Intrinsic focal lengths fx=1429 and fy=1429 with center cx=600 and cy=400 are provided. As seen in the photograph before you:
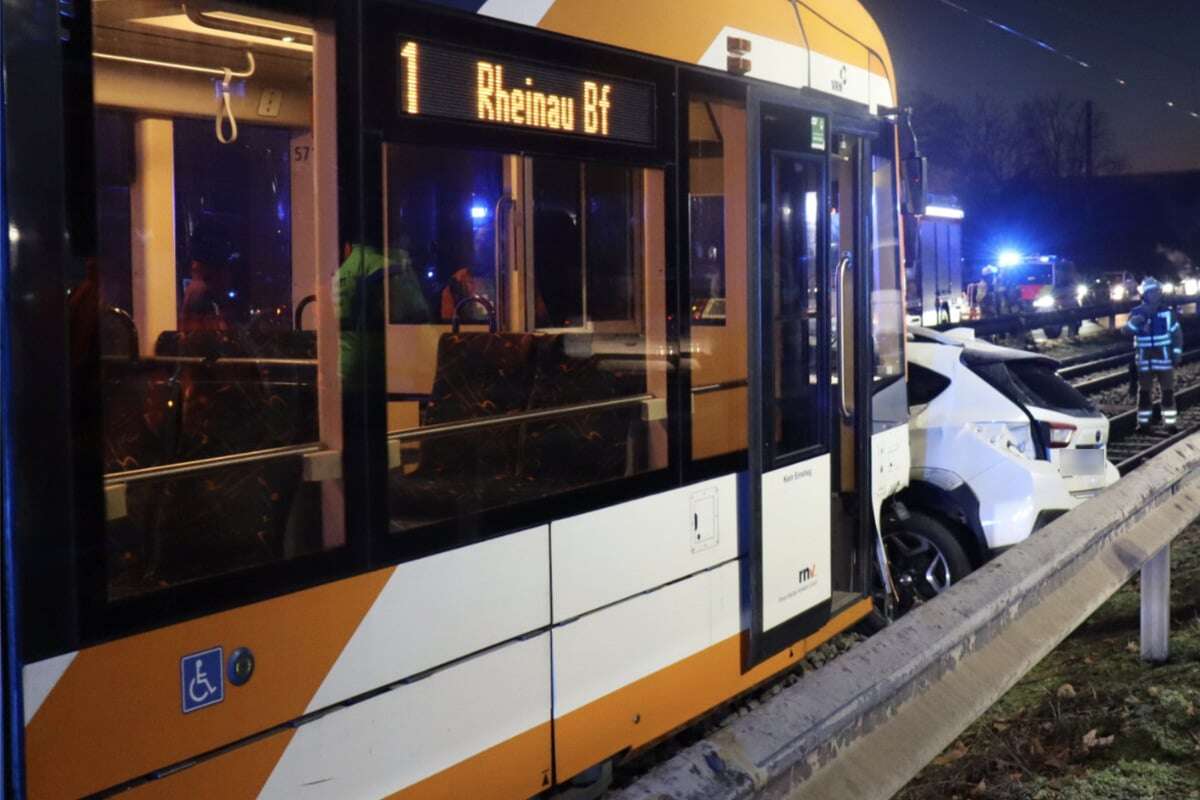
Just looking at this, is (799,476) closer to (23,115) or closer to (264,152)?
(264,152)

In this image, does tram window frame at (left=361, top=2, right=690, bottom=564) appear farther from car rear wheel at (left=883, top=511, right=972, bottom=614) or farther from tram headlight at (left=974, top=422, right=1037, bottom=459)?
tram headlight at (left=974, top=422, right=1037, bottom=459)

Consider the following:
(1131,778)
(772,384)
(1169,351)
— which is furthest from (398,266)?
(1169,351)

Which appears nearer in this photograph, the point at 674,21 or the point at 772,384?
the point at 674,21

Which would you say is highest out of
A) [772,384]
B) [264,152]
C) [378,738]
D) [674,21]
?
[674,21]

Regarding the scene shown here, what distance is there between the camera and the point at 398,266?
4.00 m

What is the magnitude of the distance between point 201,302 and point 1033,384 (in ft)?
19.4

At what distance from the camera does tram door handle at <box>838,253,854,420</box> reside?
623 cm

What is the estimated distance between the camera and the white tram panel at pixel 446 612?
12.0 feet

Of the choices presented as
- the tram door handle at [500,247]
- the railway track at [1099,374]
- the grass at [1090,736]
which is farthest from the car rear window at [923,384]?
the railway track at [1099,374]

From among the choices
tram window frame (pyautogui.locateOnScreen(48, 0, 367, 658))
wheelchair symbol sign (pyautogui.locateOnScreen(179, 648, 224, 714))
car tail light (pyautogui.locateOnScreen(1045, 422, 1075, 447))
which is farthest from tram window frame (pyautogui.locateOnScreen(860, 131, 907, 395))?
wheelchair symbol sign (pyautogui.locateOnScreen(179, 648, 224, 714))

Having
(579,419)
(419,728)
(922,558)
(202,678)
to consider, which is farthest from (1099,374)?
(202,678)

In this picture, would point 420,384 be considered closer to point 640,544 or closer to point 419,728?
point 640,544

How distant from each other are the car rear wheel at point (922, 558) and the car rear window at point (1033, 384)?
1.12 meters

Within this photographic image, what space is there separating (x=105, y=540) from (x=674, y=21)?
115 inches
